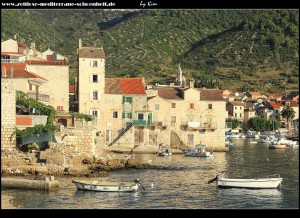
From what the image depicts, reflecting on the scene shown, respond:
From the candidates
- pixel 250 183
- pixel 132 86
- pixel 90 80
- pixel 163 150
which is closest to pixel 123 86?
pixel 132 86

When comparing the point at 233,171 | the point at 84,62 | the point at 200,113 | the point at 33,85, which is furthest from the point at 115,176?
the point at 200,113

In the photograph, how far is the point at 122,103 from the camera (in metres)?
71.8

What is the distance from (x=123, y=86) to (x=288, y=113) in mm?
65605

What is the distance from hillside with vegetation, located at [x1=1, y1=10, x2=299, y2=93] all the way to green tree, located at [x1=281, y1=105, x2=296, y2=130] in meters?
14.8

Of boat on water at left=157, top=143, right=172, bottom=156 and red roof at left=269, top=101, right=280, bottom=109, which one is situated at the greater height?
red roof at left=269, top=101, right=280, bottom=109

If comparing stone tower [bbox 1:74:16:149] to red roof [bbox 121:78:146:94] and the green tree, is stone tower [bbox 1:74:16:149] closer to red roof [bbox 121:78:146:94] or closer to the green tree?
red roof [bbox 121:78:146:94]

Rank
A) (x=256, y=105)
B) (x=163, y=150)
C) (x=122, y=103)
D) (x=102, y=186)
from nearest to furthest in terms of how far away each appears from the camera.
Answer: (x=102, y=186) → (x=163, y=150) → (x=122, y=103) → (x=256, y=105)

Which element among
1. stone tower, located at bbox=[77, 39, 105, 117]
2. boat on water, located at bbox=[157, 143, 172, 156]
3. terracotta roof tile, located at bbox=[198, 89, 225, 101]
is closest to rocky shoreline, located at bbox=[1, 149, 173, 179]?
boat on water, located at bbox=[157, 143, 172, 156]

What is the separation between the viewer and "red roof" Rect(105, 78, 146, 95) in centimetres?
7188

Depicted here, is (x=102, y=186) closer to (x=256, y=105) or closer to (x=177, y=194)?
(x=177, y=194)

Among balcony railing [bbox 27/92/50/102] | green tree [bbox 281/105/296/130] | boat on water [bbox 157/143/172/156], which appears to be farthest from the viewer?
green tree [bbox 281/105/296/130]

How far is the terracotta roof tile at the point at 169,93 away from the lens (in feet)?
248

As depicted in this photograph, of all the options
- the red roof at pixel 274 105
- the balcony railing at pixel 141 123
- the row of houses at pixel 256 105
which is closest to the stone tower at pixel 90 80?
the balcony railing at pixel 141 123

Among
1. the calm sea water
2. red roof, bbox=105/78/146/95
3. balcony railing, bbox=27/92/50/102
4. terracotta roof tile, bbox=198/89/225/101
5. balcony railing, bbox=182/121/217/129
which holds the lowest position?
the calm sea water
